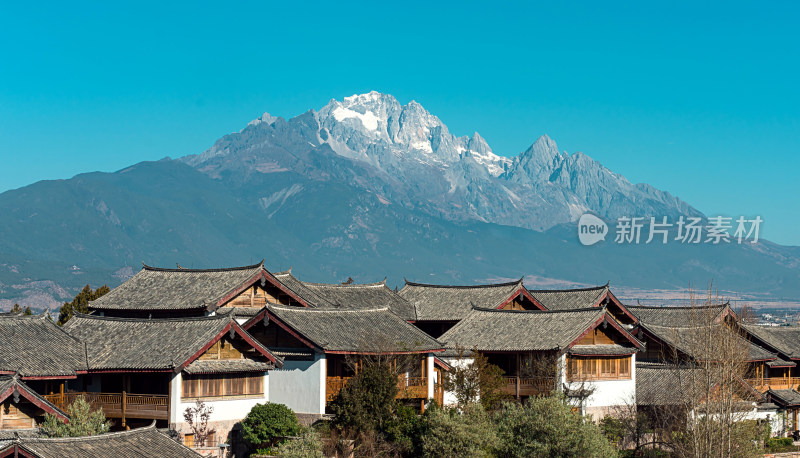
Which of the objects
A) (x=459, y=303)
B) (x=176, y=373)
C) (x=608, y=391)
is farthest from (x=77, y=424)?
(x=459, y=303)

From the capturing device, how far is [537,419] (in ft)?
172

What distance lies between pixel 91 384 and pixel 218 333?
7441mm

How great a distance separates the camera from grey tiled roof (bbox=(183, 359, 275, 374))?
53678 mm

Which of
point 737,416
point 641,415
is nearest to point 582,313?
point 641,415

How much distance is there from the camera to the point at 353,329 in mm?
61906

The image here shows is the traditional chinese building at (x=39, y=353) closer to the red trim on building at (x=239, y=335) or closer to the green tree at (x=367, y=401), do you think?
the red trim on building at (x=239, y=335)

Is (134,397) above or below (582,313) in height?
below

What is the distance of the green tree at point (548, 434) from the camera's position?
51.8 meters

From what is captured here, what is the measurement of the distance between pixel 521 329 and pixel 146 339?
995 inches

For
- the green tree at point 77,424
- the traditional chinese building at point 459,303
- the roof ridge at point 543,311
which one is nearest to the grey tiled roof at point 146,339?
the green tree at point 77,424

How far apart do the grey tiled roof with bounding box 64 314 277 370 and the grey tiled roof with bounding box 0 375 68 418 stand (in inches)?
257

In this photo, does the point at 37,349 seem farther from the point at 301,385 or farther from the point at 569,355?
A: the point at 569,355

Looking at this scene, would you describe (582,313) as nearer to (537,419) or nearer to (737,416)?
(737,416)

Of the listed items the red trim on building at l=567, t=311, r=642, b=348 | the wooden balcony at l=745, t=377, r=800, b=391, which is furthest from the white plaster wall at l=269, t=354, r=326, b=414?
the wooden balcony at l=745, t=377, r=800, b=391
